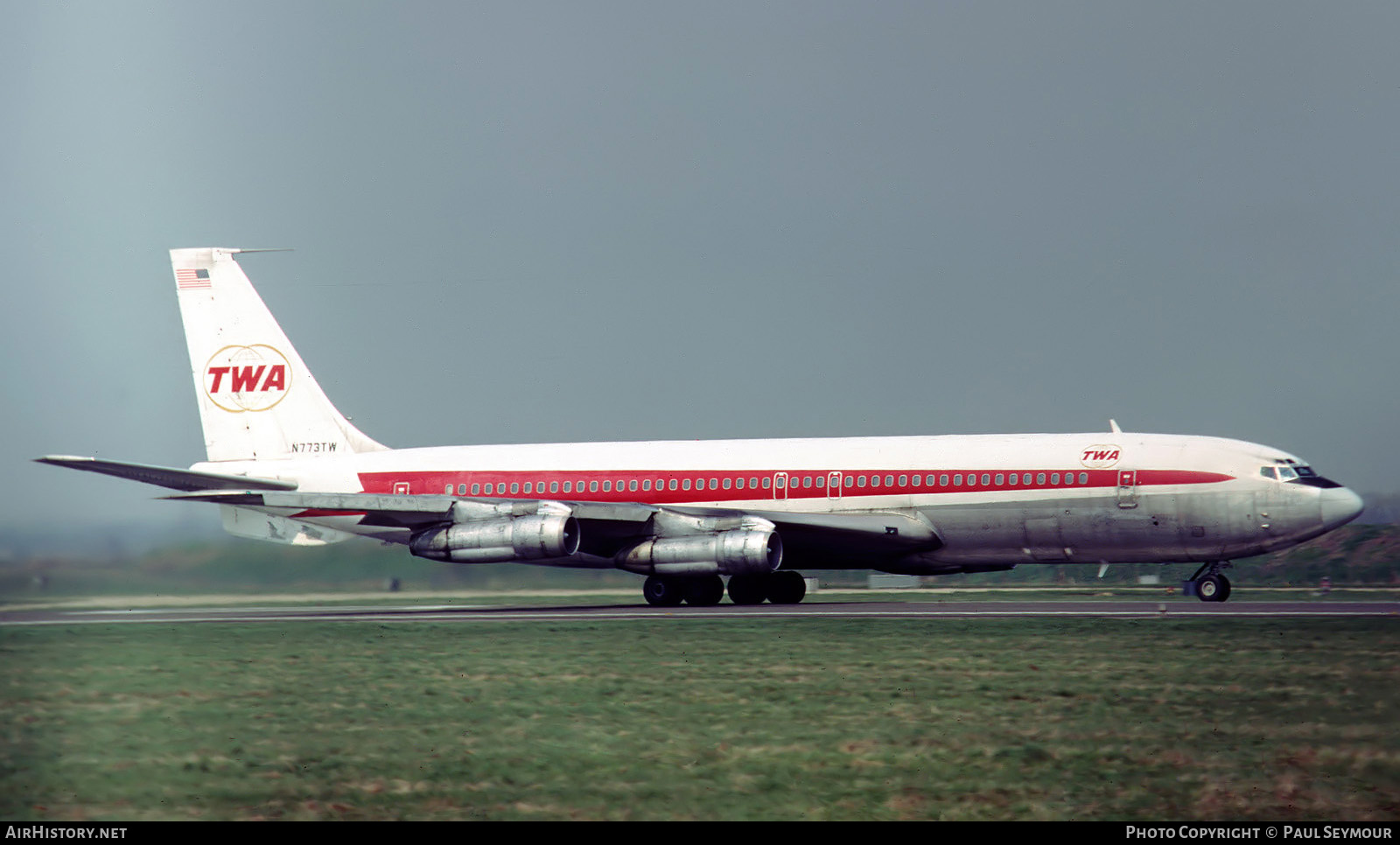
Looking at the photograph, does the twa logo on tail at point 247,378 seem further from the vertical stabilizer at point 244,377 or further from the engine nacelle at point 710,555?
the engine nacelle at point 710,555

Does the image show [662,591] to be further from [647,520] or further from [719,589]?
[647,520]

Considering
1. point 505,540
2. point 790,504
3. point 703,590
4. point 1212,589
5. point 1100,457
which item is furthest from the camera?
point 703,590

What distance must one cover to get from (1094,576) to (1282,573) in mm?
6094

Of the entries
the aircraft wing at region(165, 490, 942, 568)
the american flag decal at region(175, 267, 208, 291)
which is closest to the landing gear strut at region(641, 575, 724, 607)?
the aircraft wing at region(165, 490, 942, 568)

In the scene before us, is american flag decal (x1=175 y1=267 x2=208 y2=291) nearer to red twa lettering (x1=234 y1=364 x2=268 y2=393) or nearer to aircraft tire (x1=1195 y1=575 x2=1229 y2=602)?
red twa lettering (x1=234 y1=364 x2=268 y2=393)

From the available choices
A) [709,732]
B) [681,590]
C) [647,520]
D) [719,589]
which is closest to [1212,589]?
[719,589]

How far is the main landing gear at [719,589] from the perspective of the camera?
35750 millimetres

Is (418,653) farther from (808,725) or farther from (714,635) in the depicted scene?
(808,725)

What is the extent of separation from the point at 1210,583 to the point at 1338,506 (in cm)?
326

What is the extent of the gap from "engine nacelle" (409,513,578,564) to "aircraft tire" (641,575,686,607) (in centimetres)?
224

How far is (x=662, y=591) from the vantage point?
35.8 meters

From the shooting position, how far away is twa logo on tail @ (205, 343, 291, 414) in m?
42.3

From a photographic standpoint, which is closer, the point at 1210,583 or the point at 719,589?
the point at 1210,583
